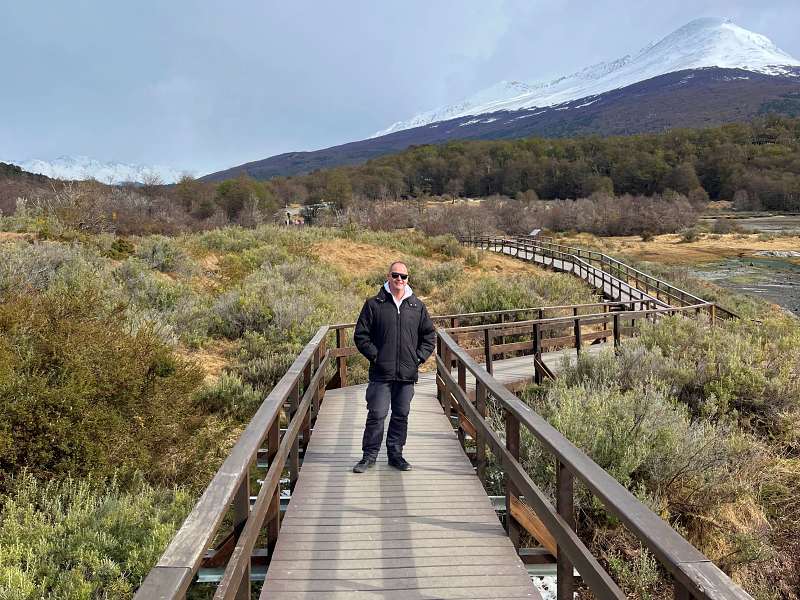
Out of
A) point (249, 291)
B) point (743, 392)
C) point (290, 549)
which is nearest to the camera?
point (290, 549)

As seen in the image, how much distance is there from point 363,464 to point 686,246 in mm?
48381

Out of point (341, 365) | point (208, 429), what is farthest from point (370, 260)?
point (208, 429)

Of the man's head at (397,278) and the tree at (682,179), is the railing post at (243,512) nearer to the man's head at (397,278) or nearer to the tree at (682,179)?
the man's head at (397,278)

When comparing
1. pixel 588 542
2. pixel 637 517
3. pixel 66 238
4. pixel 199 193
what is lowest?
pixel 588 542

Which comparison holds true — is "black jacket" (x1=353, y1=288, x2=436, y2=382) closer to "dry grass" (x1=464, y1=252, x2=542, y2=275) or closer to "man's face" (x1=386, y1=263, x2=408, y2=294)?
"man's face" (x1=386, y1=263, x2=408, y2=294)

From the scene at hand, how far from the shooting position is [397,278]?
16.0 ft

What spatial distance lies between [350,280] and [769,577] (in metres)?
16.6

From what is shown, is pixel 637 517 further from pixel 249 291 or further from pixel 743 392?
pixel 249 291

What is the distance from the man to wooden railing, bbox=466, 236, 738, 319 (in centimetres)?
1262

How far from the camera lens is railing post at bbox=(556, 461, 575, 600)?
302cm

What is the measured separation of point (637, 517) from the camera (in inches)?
87.4

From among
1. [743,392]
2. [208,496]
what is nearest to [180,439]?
[208,496]

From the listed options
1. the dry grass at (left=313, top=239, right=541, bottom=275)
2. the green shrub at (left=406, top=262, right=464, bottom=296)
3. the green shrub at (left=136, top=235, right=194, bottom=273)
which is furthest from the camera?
the dry grass at (left=313, top=239, right=541, bottom=275)

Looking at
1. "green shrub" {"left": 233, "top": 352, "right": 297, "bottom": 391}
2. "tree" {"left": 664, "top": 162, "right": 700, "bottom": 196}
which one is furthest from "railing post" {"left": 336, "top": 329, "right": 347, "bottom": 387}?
"tree" {"left": 664, "top": 162, "right": 700, "bottom": 196}
